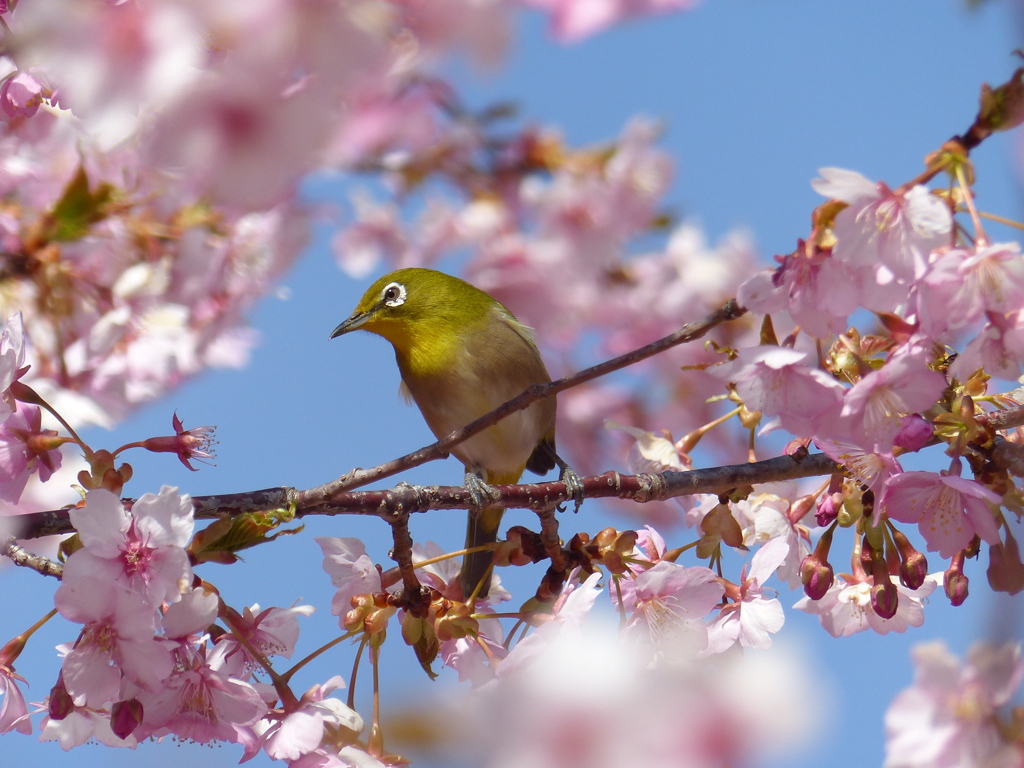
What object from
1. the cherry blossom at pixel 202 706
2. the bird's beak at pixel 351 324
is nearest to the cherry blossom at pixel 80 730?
the cherry blossom at pixel 202 706

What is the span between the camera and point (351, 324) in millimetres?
5027

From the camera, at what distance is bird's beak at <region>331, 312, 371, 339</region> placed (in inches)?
197

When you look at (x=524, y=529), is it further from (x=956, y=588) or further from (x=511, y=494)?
(x=956, y=588)

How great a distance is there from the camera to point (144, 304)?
14.0ft

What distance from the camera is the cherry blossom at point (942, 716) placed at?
2.01 m

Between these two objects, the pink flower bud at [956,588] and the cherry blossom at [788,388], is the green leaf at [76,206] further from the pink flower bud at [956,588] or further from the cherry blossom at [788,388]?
the pink flower bud at [956,588]

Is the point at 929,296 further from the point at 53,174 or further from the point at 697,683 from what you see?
the point at 53,174

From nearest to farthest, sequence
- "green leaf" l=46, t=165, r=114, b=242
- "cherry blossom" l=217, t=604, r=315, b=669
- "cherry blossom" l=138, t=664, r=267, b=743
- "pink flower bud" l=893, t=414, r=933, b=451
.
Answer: "green leaf" l=46, t=165, r=114, b=242
"pink flower bud" l=893, t=414, r=933, b=451
"cherry blossom" l=138, t=664, r=267, b=743
"cherry blossom" l=217, t=604, r=315, b=669

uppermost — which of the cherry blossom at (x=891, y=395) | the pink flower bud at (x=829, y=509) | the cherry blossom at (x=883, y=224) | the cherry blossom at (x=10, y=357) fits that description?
the cherry blossom at (x=10, y=357)

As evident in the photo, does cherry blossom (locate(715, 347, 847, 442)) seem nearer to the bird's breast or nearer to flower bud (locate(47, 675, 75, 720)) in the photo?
flower bud (locate(47, 675, 75, 720))

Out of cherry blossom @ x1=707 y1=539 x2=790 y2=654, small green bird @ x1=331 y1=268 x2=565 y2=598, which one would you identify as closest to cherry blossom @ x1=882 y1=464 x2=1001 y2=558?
cherry blossom @ x1=707 y1=539 x2=790 y2=654

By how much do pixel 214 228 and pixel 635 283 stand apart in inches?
112

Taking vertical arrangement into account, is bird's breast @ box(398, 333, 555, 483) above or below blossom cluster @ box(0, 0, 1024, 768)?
above

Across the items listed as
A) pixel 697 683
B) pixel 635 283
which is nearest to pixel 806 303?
pixel 697 683
